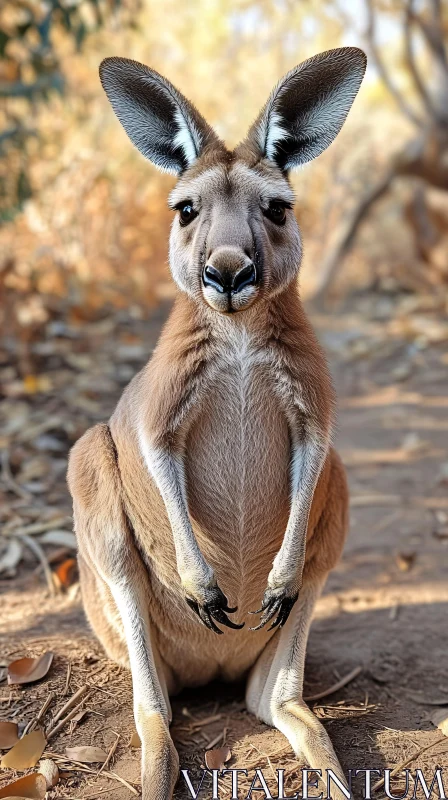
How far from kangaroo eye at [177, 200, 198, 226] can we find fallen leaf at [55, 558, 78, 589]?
5.56ft

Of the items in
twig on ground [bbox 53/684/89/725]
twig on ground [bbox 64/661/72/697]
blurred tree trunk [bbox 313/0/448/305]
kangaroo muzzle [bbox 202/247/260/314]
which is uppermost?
blurred tree trunk [bbox 313/0/448/305]

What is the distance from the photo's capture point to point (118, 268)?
300 inches

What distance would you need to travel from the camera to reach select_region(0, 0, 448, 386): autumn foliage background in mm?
6008

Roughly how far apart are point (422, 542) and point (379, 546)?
0.21 metres

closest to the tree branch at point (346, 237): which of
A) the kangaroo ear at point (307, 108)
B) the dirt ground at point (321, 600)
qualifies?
the dirt ground at point (321, 600)

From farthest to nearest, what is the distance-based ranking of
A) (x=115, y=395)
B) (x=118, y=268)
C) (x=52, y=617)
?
(x=118, y=268), (x=115, y=395), (x=52, y=617)

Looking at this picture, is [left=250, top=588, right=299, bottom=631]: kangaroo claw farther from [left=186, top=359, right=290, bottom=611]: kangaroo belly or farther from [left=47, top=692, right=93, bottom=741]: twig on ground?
[left=47, top=692, right=93, bottom=741]: twig on ground

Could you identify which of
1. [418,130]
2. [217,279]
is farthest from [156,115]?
[418,130]

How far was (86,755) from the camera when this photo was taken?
7.34 ft

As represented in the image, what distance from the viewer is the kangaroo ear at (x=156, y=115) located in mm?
2223

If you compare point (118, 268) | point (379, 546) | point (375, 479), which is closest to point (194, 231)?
point (379, 546)

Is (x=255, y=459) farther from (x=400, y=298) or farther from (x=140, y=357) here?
(x=400, y=298)

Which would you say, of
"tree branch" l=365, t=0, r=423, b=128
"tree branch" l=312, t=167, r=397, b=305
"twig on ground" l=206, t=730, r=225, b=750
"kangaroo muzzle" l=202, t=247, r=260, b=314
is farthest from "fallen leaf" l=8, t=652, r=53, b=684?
"tree branch" l=365, t=0, r=423, b=128

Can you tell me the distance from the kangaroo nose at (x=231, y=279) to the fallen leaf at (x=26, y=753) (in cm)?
135
